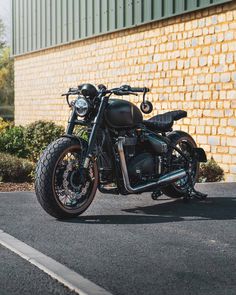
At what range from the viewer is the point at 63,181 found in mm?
7109

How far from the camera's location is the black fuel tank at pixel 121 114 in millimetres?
7539

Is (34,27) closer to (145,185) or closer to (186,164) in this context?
(186,164)

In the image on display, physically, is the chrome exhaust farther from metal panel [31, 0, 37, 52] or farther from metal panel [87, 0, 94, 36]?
metal panel [31, 0, 37, 52]

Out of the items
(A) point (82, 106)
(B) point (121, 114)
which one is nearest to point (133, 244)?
(A) point (82, 106)

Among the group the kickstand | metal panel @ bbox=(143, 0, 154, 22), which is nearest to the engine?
the kickstand

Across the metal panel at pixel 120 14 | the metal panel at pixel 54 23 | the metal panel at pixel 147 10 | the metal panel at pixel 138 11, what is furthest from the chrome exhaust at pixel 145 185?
the metal panel at pixel 54 23

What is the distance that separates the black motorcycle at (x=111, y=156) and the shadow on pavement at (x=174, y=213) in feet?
0.60

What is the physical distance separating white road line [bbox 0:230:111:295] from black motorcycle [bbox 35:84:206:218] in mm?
1084

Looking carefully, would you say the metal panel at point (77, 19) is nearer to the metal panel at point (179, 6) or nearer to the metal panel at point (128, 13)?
the metal panel at point (128, 13)

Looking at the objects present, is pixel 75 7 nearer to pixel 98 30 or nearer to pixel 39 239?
pixel 98 30

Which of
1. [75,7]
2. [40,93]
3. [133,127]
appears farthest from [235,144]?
[40,93]

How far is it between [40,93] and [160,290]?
58.5 ft

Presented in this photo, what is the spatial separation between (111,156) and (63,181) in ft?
2.60

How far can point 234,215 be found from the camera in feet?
24.6
